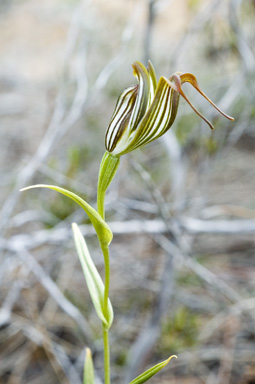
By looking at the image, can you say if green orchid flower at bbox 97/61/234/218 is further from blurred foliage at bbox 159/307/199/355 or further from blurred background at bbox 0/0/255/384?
blurred foliage at bbox 159/307/199/355

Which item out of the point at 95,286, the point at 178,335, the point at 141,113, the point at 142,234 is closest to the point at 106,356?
the point at 95,286

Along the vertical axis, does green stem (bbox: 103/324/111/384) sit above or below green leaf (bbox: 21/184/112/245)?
below

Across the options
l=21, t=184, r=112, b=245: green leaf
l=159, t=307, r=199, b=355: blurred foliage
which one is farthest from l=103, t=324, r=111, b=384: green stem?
l=159, t=307, r=199, b=355: blurred foliage

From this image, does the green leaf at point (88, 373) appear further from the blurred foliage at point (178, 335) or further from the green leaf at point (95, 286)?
the blurred foliage at point (178, 335)

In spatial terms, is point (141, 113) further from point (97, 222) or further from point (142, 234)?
point (142, 234)

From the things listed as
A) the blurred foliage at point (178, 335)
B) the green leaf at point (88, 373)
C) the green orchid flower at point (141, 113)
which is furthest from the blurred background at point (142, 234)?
the green orchid flower at point (141, 113)

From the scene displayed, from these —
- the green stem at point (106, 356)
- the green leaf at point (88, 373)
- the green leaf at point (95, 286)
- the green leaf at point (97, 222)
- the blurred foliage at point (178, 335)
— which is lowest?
the blurred foliage at point (178, 335)

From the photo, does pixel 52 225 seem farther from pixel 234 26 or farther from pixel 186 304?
Answer: pixel 234 26
